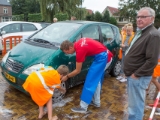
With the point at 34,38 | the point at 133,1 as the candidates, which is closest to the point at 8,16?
the point at 133,1

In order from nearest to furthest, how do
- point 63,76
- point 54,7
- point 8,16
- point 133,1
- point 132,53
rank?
point 132,53 < point 63,76 < point 54,7 < point 133,1 < point 8,16

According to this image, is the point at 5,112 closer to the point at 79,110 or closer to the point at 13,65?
the point at 13,65

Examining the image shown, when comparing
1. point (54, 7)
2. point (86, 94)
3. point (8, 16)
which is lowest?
point (86, 94)

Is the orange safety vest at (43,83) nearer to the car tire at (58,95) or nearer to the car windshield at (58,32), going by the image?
the car tire at (58,95)

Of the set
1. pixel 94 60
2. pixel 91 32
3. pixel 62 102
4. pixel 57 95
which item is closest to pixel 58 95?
pixel 57 95

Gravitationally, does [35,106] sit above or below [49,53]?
below

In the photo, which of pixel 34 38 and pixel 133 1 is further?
pixel 133 1

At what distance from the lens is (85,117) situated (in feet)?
10.9

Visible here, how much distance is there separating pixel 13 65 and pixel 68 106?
1.38 metres

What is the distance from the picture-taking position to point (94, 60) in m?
3.31

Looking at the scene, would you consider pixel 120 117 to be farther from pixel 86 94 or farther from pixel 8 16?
pixel 8 16

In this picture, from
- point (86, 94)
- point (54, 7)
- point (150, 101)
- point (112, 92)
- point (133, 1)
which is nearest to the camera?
point (86, 94)

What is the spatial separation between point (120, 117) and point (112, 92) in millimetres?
1152

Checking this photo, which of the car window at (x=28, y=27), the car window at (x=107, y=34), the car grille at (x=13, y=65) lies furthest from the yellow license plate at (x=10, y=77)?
the car window at (x=28, y=27)
